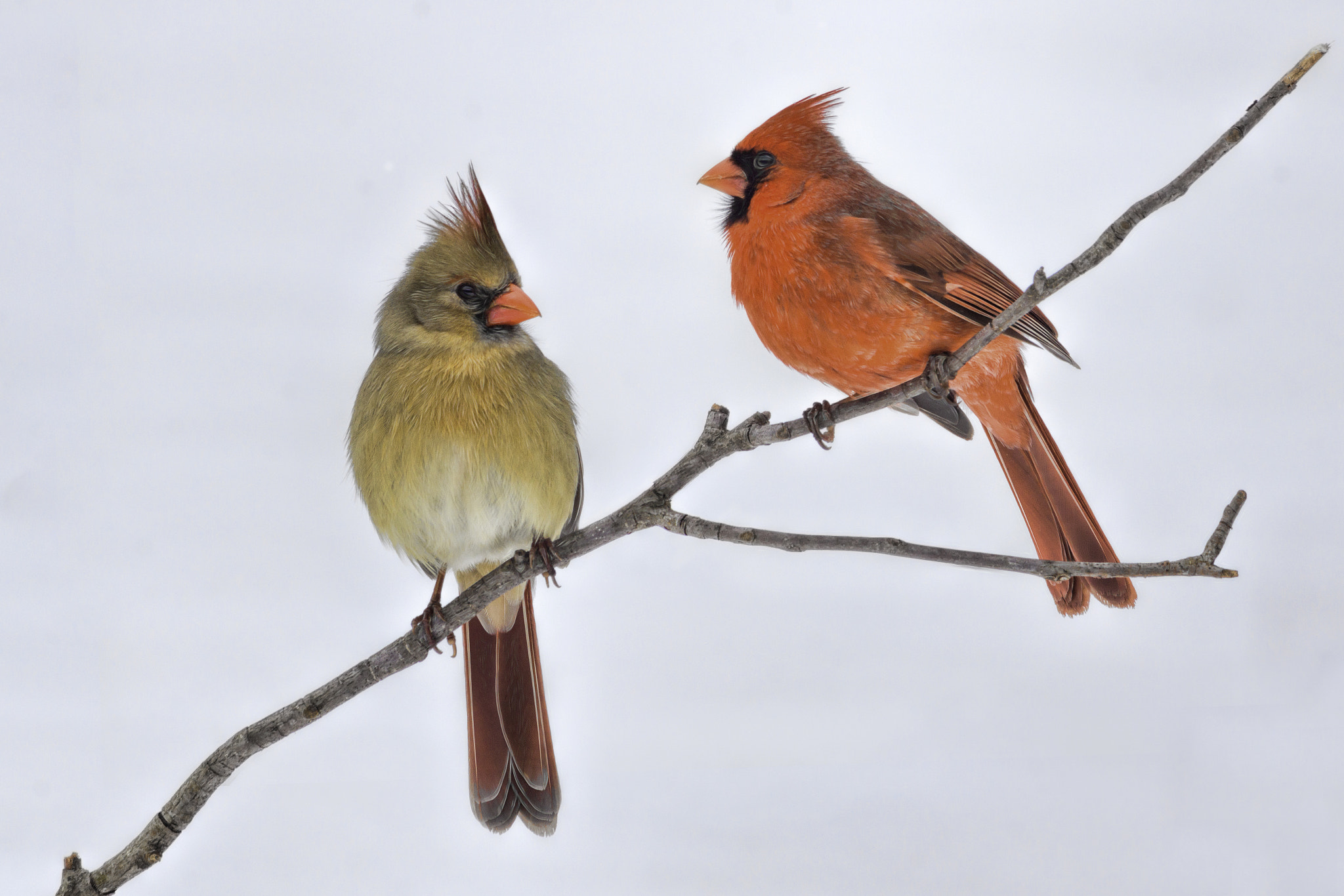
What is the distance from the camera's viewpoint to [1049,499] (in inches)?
73.8

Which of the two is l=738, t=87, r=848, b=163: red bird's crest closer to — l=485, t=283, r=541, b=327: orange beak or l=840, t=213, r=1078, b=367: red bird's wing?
l=840, t=213, r=1078, b=367: red bird's wing

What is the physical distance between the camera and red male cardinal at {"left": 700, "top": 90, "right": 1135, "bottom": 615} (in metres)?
1.71

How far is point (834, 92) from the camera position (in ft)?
6.48

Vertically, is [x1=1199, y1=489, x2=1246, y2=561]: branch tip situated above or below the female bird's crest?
below

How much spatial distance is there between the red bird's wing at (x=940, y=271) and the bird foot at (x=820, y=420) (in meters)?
0.26

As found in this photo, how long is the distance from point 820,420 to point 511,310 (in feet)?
1.78

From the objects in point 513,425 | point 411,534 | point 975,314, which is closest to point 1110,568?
point 975,314

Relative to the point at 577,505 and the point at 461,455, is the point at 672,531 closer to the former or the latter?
the point at 461,455

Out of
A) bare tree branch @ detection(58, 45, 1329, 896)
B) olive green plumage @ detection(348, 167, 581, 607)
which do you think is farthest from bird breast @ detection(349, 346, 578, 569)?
bare tree branch @ detection(58, 45, 1329, 896)

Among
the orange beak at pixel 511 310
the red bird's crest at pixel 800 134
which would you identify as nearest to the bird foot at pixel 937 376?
the red bird's crest at pixel 800 134

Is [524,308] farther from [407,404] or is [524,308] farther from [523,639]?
[523,639]

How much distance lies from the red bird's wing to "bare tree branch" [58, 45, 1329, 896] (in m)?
0.16

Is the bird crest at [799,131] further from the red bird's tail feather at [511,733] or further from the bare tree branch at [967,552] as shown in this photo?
the red bird's tail feather at [511,733]

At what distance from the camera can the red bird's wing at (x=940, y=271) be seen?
1712 millimetres
